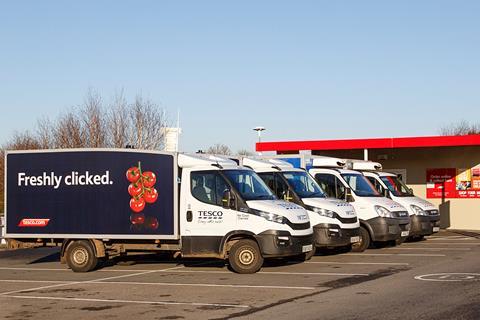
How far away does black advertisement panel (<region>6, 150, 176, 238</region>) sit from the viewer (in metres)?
16.5

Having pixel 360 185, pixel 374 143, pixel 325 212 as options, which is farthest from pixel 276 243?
pixel 374 143

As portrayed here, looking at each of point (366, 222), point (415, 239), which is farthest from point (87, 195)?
point (415, 239)

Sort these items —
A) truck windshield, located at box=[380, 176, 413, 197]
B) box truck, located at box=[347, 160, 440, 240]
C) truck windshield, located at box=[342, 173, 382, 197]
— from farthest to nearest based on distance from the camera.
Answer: truck windshield, located at box=[380, 176, 413, 197] < box truck, located at box=[347, 160, 440, 240] < truck windshield, located at box=[342, 173, 382, 197]

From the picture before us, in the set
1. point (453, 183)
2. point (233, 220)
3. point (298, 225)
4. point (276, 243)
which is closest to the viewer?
point (276, 243)

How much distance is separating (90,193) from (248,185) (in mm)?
3329

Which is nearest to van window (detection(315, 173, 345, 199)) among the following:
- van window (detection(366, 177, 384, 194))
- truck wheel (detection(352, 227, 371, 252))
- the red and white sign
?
truck wheel (detection(352, 227, 371, 252))

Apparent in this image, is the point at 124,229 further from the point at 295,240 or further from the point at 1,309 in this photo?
the point at 1,309

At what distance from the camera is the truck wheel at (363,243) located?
2056cm

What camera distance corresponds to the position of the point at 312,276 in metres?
15.1

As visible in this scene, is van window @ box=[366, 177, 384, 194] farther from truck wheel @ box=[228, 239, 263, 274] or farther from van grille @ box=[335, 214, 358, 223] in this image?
truck wheel @ box=[228, 239, 263, 274]

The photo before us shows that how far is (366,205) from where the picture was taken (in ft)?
68.9

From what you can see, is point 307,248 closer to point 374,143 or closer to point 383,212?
point 383,212

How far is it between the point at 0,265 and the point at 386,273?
9698mm

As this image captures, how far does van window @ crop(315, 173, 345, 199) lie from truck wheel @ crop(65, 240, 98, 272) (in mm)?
6963
